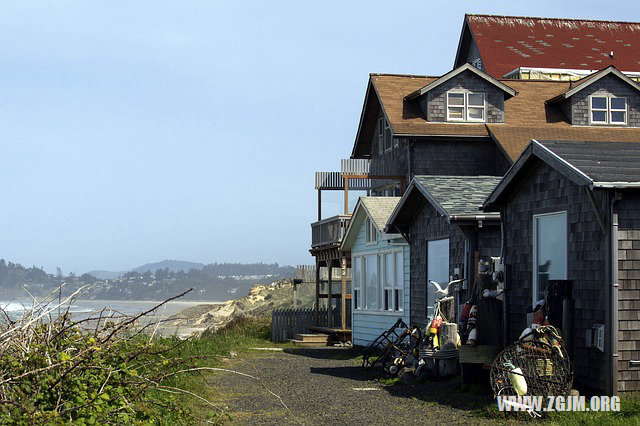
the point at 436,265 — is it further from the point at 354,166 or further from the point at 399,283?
the point at 354,166

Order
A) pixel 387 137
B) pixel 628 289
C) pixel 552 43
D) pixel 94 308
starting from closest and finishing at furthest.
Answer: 1. pixel 628 289
2. pixel 387 137
3. pixel 552 43
4. pixel 94 308

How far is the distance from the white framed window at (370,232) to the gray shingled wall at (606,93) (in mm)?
9043

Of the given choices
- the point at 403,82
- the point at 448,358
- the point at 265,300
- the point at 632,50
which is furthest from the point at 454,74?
the point at 265,300

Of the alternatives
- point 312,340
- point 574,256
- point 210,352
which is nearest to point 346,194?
point 312,340

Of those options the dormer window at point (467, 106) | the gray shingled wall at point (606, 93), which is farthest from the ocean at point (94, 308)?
the gray shingled wall at point (606, 93)

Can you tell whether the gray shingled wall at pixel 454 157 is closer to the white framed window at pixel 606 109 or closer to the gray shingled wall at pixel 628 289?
the white framed window at pixel 606 109

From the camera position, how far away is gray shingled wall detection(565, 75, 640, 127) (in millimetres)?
33312

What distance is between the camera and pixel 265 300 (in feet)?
239

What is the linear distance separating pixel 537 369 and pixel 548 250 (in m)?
2.53

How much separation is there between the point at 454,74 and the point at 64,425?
26297 millimetres

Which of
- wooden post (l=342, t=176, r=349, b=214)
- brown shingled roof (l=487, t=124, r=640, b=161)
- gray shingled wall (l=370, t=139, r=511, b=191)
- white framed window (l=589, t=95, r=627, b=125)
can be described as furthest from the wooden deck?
white framed window (l=589, t=95, r=627, b=125)

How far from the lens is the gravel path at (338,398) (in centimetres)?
1400

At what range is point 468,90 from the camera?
33.7m

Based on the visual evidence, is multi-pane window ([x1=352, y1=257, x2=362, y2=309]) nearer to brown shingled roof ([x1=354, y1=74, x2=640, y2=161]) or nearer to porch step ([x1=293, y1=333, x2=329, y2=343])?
porch step ([x1=293, y1=333, x2=329, y2=343])
